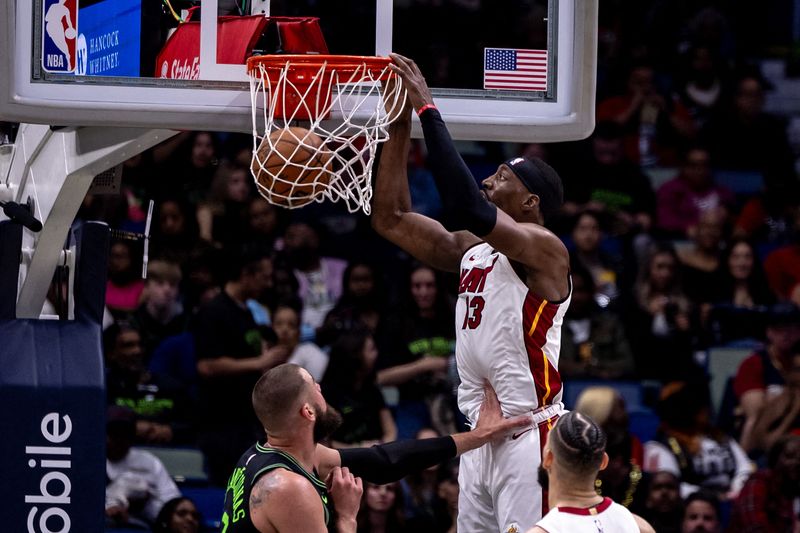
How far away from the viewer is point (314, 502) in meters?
4.70

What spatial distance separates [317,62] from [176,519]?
3337 mm

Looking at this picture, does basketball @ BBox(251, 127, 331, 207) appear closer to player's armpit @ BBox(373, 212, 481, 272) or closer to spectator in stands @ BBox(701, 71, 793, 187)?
player's armpit @ BBox(373, 212, 481, 272)

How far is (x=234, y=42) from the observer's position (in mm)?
5332

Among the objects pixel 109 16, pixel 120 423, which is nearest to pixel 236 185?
pixel 120 423

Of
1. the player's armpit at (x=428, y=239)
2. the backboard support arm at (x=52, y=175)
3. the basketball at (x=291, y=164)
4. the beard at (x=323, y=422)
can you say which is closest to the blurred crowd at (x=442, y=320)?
the player's armpit at (x=428, y=239)

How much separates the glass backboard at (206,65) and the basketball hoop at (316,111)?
12 cm

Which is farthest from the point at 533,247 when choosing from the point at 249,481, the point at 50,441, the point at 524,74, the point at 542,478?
the point at 50,441

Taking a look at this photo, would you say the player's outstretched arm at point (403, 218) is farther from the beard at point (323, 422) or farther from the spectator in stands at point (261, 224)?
the spectator in stands at point (261, 224)

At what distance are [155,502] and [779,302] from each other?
4.78 m

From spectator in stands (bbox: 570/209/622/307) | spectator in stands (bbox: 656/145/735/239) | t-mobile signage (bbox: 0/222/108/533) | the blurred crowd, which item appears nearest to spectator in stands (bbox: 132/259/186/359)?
the blurred crowd

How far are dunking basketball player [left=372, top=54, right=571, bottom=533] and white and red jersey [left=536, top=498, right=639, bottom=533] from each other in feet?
3.73

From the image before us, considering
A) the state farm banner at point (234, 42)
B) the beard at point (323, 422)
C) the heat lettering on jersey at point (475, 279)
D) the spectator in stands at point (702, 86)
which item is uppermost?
the spectator in stands at point (702, 86)

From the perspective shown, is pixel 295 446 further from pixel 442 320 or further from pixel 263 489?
pixel 442 320

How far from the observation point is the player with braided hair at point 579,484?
419 cm
